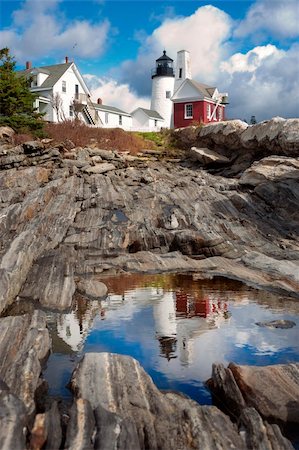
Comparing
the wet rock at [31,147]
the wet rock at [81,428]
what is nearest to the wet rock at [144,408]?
the wet rock at [81,428]

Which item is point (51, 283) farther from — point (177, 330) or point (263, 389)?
point (263, 389)

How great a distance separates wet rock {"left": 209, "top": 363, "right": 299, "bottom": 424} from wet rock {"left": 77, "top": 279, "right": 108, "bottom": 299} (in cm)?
779

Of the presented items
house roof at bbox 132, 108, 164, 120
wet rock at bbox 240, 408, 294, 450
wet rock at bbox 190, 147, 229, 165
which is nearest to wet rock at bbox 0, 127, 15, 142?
wet rock at bbox 190, 147, 229, 165

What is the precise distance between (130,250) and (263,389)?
15498 mm

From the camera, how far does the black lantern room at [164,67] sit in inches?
2502

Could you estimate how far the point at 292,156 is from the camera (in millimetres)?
33625

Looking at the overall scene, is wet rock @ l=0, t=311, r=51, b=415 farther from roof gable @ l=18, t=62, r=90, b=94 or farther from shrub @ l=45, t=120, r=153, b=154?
roof gable @ l=18, t=62, r=90, b=94

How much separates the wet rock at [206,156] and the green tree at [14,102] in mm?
13989

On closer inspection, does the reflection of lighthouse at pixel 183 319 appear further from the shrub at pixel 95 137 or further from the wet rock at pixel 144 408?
the shrub at pixel 95 137

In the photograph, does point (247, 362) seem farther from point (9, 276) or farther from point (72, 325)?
point (9, 276)

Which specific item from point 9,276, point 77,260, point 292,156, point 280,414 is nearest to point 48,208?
point 77,260

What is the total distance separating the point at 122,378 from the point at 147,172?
28.6 m

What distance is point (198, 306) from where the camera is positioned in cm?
1602

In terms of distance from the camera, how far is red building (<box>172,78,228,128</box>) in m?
57.5
